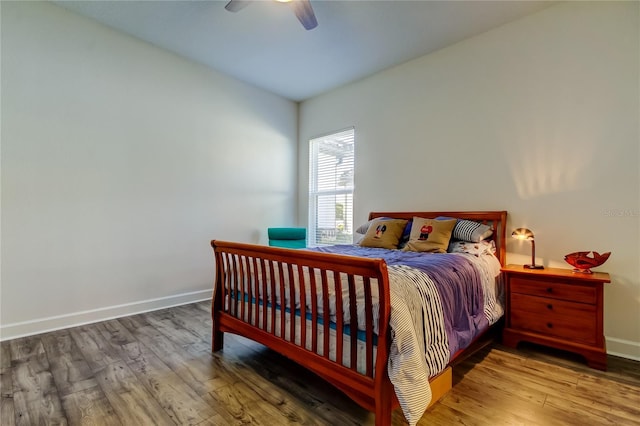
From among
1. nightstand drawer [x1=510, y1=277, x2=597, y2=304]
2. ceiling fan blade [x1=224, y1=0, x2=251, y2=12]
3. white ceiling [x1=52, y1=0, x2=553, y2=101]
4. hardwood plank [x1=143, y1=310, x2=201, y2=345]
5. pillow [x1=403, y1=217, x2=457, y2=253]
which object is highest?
white ceiling [x1=52, y1=0, x2=553, y2=101]

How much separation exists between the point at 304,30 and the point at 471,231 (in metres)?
2.45

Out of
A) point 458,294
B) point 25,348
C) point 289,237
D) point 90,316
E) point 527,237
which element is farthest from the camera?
point 289,237

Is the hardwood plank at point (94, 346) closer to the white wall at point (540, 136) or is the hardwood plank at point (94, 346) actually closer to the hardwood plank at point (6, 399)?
the hardwood plank at point (6, 399)

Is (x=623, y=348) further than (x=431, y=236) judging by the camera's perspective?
No

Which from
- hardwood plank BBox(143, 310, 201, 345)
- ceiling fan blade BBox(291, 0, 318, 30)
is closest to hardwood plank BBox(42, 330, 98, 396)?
hardwood plank BBox(143, 310, 201, 345)

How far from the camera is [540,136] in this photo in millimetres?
2604

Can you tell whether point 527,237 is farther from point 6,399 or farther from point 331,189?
point 6,399

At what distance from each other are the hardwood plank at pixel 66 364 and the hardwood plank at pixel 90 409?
3.2 inches

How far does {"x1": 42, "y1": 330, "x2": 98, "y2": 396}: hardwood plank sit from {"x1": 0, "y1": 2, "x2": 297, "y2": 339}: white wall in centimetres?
33

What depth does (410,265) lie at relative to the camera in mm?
1893

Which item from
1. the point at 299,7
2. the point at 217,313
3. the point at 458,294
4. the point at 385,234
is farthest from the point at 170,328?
the point at 299,7

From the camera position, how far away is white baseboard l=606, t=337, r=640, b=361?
217cm

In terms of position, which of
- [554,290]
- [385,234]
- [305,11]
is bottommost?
[554,290]

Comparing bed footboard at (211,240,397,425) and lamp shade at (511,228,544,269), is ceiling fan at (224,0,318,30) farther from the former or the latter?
lamp shade at (511,228,544,269)
